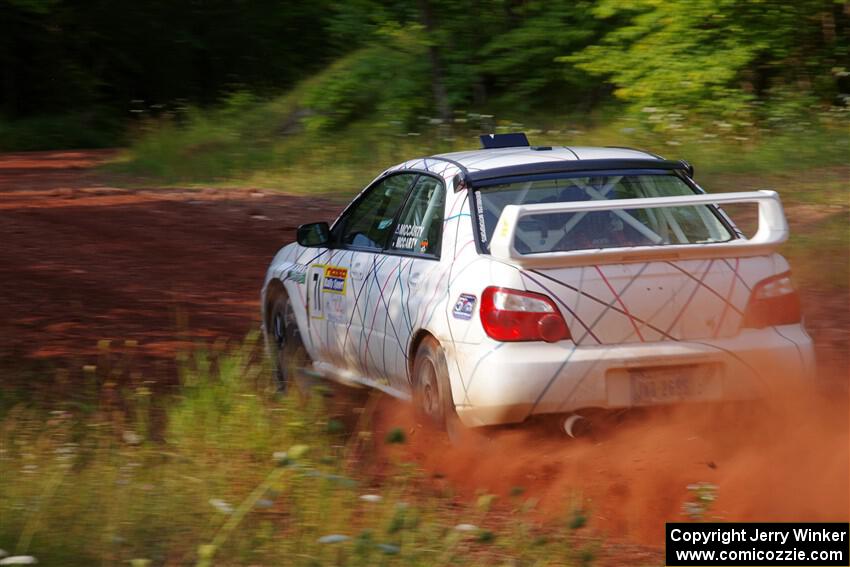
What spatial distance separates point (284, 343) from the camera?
8.34 meters

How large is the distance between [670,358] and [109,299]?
19.7ft

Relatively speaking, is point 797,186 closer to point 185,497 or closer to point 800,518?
point 800,518

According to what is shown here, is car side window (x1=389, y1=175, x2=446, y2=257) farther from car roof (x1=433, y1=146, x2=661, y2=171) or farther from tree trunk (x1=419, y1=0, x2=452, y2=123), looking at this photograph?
tree trunk (x1=419, y1=0, x2=452, y2=123)

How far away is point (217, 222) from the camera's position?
15156 millimetres

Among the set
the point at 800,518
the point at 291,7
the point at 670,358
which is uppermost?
the point at 670,358

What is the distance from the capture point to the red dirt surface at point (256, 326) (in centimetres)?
538

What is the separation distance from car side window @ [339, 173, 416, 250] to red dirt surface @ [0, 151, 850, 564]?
3.22ft

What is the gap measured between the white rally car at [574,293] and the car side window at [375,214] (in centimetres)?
22

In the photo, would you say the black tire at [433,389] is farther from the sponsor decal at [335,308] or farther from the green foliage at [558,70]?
the green foliage at [558,70]

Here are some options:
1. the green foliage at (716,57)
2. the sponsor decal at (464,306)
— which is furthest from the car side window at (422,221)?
the green foliage at (716,57)

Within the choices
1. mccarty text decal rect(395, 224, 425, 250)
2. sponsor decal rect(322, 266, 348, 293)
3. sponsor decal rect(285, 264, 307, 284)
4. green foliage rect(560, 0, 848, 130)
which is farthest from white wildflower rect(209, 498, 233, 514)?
green foliage rect(560, 0, 848, 130)

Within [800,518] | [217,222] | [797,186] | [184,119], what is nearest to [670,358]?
[800,518]

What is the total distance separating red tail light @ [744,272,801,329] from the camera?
580 centimetres

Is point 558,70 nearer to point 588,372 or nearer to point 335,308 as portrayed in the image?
point 335,308
